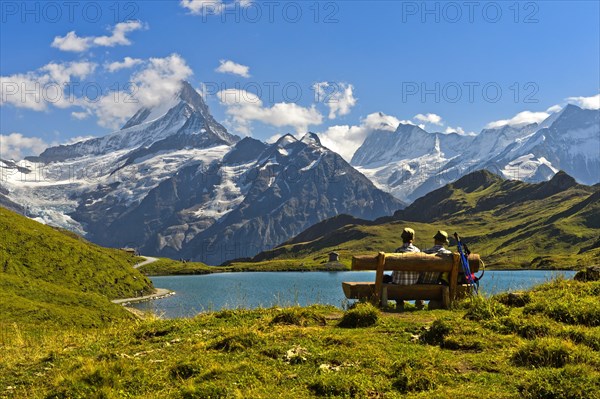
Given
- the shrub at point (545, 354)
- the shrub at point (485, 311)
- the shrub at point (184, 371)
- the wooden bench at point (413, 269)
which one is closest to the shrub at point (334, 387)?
the shrub at point (184, 371)

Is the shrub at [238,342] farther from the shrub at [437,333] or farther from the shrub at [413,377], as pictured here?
the shrub at [437,333]

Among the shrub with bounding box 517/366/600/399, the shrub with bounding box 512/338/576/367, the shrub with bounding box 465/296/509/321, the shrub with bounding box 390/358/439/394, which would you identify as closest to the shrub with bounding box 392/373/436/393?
the shrub with bounding box 390/358/439/394

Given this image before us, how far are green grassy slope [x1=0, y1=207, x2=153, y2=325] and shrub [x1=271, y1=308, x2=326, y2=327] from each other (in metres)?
40.2

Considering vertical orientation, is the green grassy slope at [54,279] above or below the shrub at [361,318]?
below

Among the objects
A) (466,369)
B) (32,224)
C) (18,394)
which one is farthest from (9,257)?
(466,369)

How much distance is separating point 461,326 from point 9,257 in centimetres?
9632

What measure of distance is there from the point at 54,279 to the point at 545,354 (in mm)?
103099

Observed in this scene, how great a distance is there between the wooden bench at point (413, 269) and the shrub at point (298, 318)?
9.44 feet

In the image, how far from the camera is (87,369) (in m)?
11.8

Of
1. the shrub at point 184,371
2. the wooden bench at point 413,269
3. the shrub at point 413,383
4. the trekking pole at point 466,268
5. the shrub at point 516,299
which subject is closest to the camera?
the shrub at point 413,383

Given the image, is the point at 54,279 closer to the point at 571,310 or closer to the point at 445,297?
the point at 445,297

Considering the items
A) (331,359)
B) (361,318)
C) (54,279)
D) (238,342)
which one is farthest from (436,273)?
(54,279)

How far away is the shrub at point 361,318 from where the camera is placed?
16.4 metres

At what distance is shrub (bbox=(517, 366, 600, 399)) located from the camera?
30.4 feet
